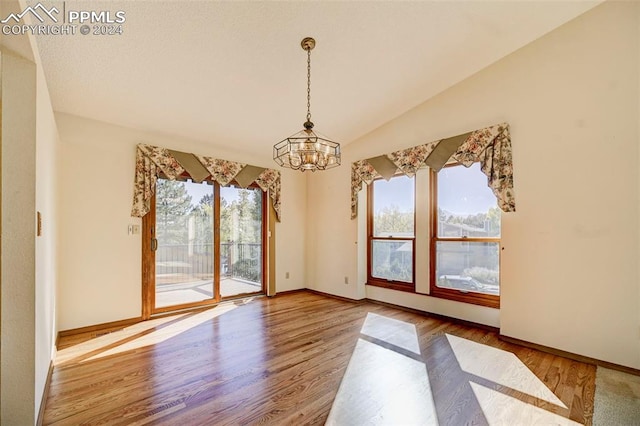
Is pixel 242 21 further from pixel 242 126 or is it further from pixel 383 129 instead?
pixel 383 129

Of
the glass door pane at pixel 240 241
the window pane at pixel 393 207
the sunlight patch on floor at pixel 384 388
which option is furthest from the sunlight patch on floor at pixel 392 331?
the glass door pane at pixel 240 241

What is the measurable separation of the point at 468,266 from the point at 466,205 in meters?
0.79

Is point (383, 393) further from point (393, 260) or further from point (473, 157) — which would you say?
point (473, 157)

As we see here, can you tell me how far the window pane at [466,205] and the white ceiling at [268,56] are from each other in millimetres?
1171

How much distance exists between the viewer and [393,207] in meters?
4.59

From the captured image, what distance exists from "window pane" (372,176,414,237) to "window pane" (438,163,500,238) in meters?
0.46

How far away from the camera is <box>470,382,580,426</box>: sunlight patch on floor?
6.07 ft

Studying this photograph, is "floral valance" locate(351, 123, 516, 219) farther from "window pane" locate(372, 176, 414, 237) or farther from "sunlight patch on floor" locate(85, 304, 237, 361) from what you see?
"sunlight patch on floor" locate(85, 304, 237, 361)

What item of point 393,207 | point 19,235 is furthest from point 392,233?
point 19,235

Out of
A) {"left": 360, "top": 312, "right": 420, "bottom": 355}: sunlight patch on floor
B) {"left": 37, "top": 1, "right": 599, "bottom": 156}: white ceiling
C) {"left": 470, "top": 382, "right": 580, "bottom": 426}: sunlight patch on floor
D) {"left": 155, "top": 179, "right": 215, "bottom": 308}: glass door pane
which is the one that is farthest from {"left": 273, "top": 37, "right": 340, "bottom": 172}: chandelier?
{"left": 155, "top": 179, "right": 215, "bottom": 308}: glass door pane

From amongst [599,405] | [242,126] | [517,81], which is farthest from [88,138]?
[599,405]

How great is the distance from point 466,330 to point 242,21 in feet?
12.9

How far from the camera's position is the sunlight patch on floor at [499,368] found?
2219mm

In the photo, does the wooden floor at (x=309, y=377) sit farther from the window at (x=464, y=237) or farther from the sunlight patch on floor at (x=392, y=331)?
the window at (x=464, y=237)
